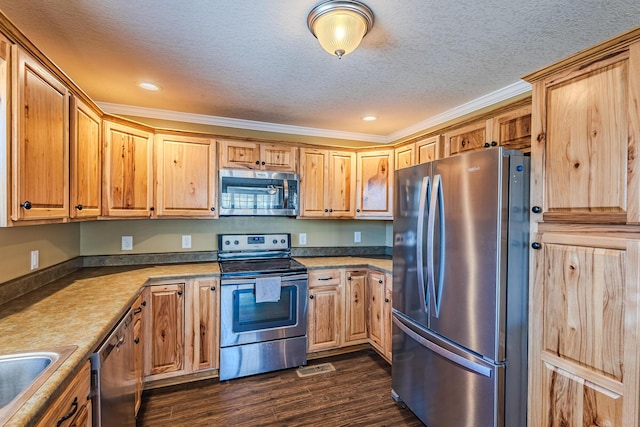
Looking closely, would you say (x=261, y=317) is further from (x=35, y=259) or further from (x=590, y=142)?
(x=590, y=142)

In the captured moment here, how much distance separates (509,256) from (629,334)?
510 mm

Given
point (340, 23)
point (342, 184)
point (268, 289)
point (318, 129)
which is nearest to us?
point (340, 23)

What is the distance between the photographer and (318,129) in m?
3.54

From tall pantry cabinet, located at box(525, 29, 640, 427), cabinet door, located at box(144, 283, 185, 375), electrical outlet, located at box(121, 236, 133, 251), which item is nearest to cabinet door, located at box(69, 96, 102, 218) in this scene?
electrical outlet, located at box(121, 236, 133, 251)

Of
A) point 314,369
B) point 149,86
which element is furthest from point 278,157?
point 314,369

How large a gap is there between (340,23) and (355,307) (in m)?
2.52

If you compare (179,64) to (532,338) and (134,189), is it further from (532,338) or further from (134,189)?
(532,338)

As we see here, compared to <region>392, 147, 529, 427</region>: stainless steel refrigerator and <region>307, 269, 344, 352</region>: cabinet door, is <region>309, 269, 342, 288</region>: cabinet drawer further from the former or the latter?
<region>392, 147, 529, 427</region>: stainless steel refrigerator

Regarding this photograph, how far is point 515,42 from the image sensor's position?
5.72 ft

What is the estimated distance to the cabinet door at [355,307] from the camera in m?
3.11

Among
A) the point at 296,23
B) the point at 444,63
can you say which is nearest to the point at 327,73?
the point at 296,23

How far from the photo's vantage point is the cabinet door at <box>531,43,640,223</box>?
1.19 meters

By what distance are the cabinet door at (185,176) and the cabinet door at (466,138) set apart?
212cm

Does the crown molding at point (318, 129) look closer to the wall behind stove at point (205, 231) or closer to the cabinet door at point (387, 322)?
the wall behind stove at point (205, 231)
